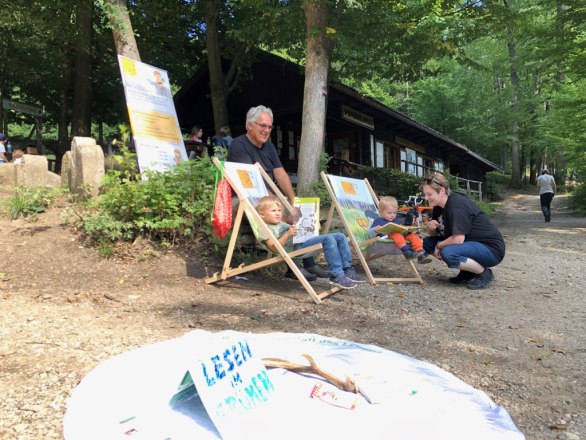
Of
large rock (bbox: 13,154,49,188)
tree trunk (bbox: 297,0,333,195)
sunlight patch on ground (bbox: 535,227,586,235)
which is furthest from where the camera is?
sunlight patch on ground (bbox: 535,227,586,235)

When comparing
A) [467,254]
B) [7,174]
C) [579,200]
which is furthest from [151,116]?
[579,200]

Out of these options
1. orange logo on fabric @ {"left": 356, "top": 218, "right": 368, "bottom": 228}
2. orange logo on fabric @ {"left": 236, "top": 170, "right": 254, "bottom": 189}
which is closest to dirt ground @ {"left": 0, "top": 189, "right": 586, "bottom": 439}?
orange logo on fabric @ {"left": 356, "top": 218, "right": 368, "bottom": 228}

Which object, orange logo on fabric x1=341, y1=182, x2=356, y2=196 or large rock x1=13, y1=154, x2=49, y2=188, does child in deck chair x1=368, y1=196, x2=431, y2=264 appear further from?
large rock x1=13, y1=154, x2=49, y2=188

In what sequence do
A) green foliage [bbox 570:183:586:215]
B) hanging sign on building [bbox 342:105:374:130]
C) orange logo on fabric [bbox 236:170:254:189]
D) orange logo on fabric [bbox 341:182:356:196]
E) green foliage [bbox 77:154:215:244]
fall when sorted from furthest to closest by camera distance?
green foliage [bbox 570:183:586:215] < hanging sign on building [bbox 342:105:374:130] < orange logo on fabric [bbox 341:182:356:196] < green foliage [bbox 77:154:215:244] < orange logo on fabric [bbox 236:170:254:189]

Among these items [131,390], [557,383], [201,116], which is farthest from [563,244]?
[201,116]

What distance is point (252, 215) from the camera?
12.7ft

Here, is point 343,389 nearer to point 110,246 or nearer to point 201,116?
point 110,246

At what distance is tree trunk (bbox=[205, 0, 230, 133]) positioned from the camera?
12789 mm

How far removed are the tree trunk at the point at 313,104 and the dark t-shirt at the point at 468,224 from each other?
13.0 feet

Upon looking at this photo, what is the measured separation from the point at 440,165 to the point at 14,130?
36.6 m

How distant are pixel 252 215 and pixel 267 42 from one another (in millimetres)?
8598

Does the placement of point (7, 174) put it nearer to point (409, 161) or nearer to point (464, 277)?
point (464, 277)

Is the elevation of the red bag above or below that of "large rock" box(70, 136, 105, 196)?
below

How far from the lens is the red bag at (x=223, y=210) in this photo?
396 centimetres
